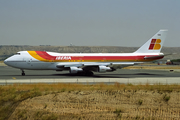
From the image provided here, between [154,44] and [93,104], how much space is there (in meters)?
32.1

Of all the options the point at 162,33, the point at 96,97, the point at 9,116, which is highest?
the point at 162,33

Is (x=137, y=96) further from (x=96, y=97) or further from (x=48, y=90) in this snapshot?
(x=48, y=90)

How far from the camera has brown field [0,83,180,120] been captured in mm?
17109

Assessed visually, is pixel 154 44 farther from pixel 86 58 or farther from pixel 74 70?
pixel 74 70

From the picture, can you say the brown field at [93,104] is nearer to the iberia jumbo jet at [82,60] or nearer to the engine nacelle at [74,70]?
the engine nacelle at [74,70]

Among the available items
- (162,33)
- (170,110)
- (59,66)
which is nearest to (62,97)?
(170,110)

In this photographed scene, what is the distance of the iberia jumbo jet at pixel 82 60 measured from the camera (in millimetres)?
40531

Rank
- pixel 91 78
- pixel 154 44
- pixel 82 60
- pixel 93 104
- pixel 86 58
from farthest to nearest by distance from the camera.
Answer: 1. pixel 154 44
2. pixel 86 58
3. pixel 82 60
4. pixel 91 78
5. pixel 93 104

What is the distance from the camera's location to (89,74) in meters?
43.0

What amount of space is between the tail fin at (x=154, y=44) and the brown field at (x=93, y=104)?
27403 millimetres

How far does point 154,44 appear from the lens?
46469 millimetres

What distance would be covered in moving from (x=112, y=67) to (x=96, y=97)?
22806 mm

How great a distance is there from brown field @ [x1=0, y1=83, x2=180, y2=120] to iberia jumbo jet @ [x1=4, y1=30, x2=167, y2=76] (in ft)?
A: 68.2

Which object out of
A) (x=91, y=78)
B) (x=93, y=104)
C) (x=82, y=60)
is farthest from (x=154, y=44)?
(x=93, y=104)
